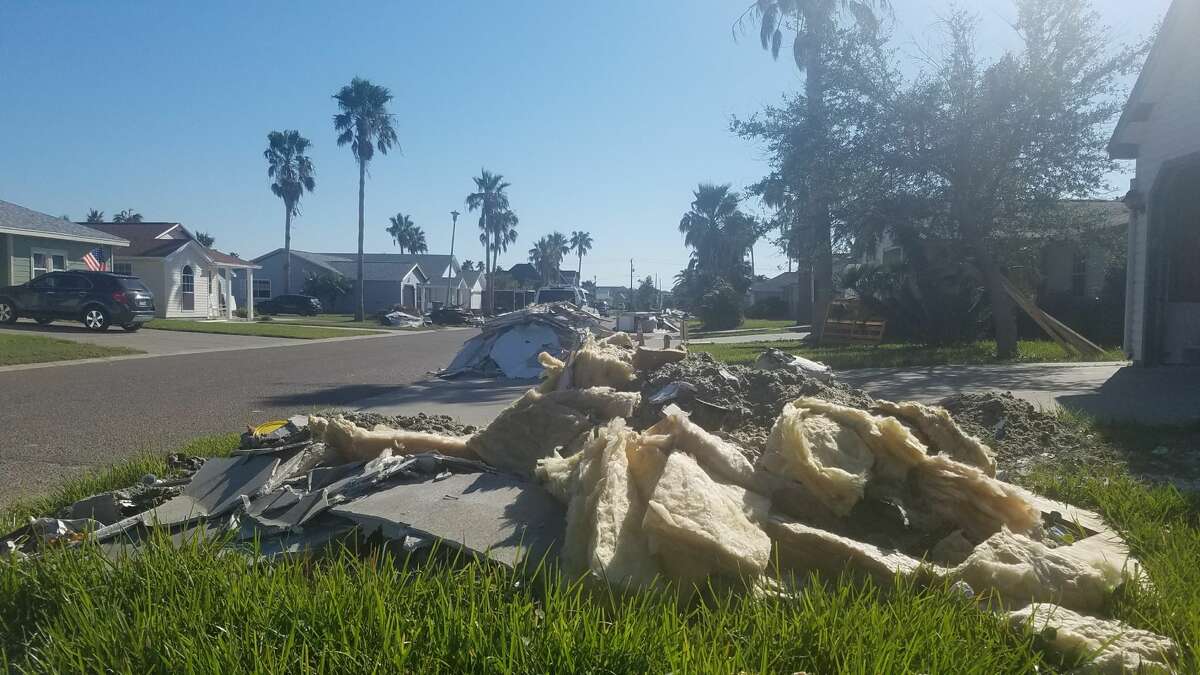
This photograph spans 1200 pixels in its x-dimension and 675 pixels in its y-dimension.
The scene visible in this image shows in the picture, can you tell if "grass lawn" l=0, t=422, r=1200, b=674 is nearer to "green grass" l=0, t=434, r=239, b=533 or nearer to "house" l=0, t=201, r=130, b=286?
"green grass" l=0, t=434, r=239, b=533

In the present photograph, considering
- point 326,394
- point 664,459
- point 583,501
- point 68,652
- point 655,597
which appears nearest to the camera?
point 68,652

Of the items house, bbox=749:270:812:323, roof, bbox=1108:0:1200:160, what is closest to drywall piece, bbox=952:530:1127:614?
roof, bbox=1108:0:1200:160

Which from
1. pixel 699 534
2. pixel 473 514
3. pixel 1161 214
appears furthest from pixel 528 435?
pixel 1161 214

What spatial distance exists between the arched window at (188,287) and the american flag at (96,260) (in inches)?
229

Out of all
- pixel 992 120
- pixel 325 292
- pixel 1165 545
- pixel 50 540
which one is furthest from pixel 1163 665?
pixel 325 292

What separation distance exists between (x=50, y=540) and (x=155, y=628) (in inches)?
74.5

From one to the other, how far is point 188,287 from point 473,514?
135 ft

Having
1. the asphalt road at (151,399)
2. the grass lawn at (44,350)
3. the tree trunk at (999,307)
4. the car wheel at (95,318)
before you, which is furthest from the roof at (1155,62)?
the car wheel at (95,318)

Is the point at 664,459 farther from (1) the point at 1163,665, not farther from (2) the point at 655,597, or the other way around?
(1) the point at 1163,665

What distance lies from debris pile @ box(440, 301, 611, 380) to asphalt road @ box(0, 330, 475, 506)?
40.9 inches

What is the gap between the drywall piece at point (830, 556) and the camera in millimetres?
3465

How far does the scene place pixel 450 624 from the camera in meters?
2.64

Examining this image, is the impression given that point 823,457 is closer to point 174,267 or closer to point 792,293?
point 174,267

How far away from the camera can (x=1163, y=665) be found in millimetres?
2809
